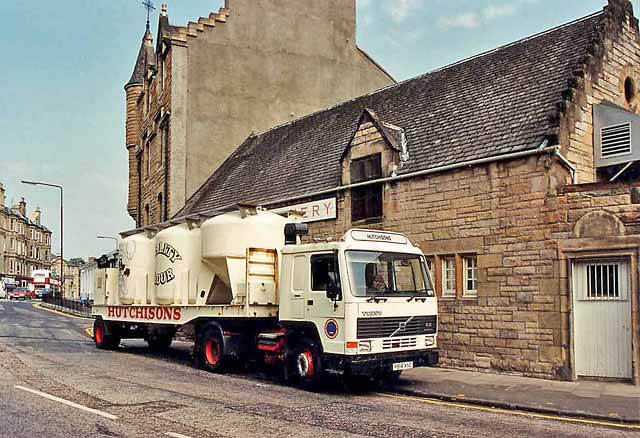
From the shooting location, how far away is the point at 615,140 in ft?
48.9

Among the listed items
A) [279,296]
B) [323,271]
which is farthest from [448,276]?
[323,271]

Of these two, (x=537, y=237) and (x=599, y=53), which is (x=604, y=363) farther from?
(x=599, y=53)

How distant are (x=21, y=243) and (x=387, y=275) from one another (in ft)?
360

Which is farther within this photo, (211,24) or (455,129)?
(211,24)

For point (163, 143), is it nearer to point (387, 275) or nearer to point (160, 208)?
point (160, 208)

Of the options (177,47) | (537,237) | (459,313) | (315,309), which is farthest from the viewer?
(177,47)

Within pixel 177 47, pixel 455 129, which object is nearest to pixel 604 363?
pixel 455 129

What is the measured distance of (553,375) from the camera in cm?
1336

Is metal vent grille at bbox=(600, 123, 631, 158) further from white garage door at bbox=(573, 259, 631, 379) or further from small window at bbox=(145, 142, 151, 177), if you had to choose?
small window at bbox=(145, 142, 151, 177)

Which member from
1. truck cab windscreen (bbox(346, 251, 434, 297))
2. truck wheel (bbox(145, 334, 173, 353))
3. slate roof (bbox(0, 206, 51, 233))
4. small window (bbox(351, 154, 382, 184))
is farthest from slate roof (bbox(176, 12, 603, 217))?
slate roof (bbox(0, 206, 51, 233))

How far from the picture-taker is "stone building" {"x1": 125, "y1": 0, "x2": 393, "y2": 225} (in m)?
29.8

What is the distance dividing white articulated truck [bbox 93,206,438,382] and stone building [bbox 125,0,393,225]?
36.6ft

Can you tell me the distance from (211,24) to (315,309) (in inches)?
831

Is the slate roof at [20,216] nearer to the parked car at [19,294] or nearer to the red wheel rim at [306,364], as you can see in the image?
the parked car at [19,294]
